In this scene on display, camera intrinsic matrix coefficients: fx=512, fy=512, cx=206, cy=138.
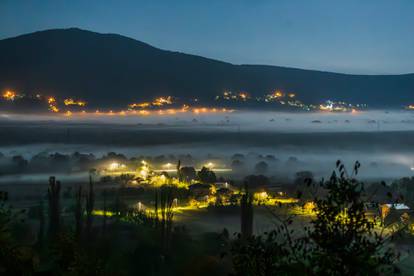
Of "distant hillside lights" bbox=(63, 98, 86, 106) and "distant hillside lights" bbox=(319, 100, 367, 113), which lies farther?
"distant hillside lights" bbox=(319, 100, 367, 113)

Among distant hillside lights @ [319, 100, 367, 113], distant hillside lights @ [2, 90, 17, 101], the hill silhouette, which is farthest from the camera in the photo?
distant hillside lights @ [319, 100, 367, 113]

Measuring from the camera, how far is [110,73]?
83.2m

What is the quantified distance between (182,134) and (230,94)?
14.1m

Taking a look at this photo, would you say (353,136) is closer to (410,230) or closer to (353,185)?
(410,230)

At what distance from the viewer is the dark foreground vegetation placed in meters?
4.50

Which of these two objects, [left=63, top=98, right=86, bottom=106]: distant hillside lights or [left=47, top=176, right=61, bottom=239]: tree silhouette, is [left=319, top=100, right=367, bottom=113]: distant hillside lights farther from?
[left=47, top=176, right=61, bottom=239]: tree silhouette

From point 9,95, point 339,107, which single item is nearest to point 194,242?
point 9,95

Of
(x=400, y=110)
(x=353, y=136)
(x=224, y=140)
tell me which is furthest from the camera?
(x=400, y=110)

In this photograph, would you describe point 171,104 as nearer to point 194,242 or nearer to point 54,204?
point 194,242

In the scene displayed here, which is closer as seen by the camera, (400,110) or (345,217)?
(345,217)

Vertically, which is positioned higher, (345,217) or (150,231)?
(345,217)

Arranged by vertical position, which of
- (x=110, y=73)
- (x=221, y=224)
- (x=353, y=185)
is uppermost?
(x=110, y=73)

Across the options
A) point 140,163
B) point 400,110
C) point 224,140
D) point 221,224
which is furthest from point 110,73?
point 221,224

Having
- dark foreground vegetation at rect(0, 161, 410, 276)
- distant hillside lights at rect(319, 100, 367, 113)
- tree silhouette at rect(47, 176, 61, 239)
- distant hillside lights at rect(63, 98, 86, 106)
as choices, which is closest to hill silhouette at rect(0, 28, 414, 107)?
distant hillside lights at rect(319, 100, 367, 113)
